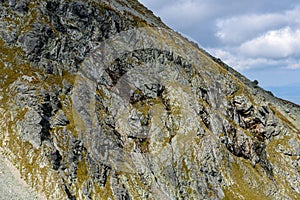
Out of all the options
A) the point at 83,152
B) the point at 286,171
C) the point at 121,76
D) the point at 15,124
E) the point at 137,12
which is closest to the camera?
the point at 15,124

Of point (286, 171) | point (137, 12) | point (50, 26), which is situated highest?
point (137, 12)

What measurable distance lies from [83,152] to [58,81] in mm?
14940

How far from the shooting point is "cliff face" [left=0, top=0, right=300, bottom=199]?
45906 millimetres

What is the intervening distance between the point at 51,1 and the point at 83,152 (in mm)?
35406

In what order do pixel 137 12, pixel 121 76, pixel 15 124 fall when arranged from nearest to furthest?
1. pixel 15 124
2. pixel 121 76
3. pixel 137 12

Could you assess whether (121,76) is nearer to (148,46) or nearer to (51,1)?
(148,46)

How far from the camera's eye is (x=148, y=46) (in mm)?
68438

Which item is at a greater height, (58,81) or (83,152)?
(58,81)

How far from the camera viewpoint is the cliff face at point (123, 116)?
45.9 metres

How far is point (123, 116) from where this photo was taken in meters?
57.5

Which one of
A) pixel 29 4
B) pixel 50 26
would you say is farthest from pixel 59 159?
pixel 29 4

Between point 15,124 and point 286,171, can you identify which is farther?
point 286,171

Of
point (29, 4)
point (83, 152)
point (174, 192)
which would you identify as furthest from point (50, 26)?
point (174, 192)

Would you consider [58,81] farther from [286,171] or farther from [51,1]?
[286,171]
